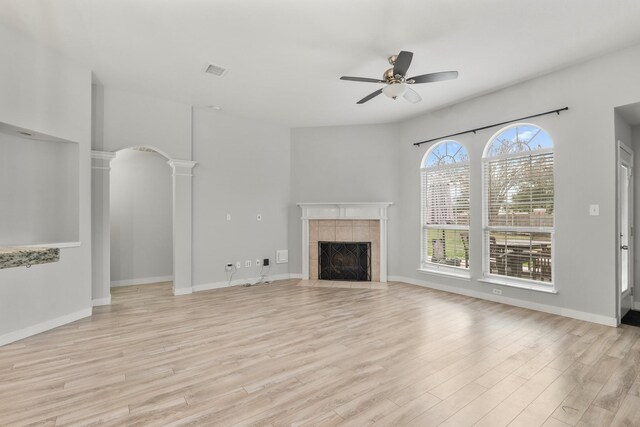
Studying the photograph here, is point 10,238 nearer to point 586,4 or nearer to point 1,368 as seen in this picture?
point 1,368

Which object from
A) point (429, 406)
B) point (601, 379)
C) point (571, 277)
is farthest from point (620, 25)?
point (429, 406)

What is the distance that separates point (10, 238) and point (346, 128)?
5.36 m

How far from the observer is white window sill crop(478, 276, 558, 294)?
13.2 ft

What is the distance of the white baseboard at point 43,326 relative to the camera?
3.03m

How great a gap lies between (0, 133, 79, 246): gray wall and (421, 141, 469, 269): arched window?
5.34 m

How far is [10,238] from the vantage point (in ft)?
11.5

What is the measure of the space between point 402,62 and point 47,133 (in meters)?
3.99

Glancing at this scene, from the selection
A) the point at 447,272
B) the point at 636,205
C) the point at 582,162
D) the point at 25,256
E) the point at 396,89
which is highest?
the point at 396,89

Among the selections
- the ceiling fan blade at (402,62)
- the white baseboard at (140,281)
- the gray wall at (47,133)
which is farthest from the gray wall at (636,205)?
the white baseboard at (140,281)

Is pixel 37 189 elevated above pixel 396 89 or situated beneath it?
situated beneath

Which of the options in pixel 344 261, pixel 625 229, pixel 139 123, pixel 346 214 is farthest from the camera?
pixel 344 261

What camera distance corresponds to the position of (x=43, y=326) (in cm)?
335

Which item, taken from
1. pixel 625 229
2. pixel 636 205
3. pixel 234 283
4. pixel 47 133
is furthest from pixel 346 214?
pixel 47 133

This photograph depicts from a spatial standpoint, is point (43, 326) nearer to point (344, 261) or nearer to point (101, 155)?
point (101, 155)
